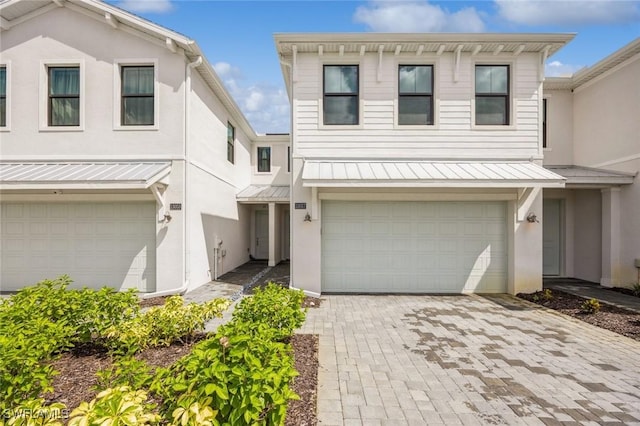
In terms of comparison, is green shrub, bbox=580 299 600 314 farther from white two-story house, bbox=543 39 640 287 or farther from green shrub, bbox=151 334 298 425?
green shrub, bbox=151 334 298 425

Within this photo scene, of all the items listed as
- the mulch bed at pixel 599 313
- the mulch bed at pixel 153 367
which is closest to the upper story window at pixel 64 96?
the mulch bed at pixel 153 367

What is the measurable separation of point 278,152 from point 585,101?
42.8ft

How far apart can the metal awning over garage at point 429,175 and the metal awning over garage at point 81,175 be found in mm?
3974

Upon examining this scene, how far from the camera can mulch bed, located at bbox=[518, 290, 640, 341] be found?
6.53 metres

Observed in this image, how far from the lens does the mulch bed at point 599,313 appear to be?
6527mm

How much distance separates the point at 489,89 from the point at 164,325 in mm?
9927

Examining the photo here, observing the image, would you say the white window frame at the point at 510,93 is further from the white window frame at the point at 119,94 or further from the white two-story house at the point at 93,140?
the white window frame at the point at 119,94

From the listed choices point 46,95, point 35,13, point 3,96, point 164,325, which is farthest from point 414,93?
point 3,96

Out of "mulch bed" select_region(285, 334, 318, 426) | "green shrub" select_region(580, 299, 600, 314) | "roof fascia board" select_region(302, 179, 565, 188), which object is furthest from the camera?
"roof fascia board" select_region(302, 179, 565, 188)

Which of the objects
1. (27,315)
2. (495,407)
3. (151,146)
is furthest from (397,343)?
(151,146)

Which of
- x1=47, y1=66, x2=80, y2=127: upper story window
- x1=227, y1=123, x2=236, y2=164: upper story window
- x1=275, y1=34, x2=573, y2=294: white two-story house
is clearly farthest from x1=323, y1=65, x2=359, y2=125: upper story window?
x1=47, y1=66, x2=80, y2=127: upper story window

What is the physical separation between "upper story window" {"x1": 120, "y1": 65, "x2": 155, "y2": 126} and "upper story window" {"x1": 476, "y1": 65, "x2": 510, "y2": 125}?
922 cm

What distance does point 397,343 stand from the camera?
5.75 m

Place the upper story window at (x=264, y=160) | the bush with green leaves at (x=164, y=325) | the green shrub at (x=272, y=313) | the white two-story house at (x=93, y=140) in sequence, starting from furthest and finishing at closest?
the upper story window at (x=264, y=160) < the white two-story house at (x=93, y=140) < the green shrub at (x=272, y=313) < the bush with green leaves at (x=164, y=325)
